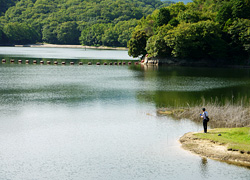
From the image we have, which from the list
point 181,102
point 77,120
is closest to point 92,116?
point 77,120

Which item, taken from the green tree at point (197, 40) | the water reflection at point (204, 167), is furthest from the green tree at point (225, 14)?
the water reflection at point (204, 167)

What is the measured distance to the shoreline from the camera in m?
26.5

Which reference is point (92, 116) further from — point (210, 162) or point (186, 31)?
point (186, 31)

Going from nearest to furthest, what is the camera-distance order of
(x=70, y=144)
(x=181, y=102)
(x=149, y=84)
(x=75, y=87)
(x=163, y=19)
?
(x=70, y=144)
(x=181, y=102)
(x=75, y=87)
(x=149, y=84)
(x=163, y=19)

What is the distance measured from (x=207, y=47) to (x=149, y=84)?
43.9 metres

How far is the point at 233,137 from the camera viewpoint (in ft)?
96.0

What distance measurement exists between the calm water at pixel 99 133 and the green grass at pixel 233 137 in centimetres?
205

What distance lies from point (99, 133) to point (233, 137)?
12161mm

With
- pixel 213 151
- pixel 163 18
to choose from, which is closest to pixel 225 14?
pixel 163 18

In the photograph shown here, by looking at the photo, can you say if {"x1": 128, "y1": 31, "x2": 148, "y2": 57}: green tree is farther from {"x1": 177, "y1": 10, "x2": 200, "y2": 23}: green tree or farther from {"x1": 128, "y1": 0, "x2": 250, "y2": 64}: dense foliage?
{"x1": 177, "y1": 10, "x2": 200, "y2": 23}: green tree

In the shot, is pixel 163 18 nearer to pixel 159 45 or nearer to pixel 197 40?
pixel 159 45

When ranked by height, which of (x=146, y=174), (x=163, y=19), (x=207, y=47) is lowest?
(x=146, y=174)

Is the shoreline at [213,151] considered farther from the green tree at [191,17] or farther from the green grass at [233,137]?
the green tree at [191,17]

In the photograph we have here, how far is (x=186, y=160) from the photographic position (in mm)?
26984
